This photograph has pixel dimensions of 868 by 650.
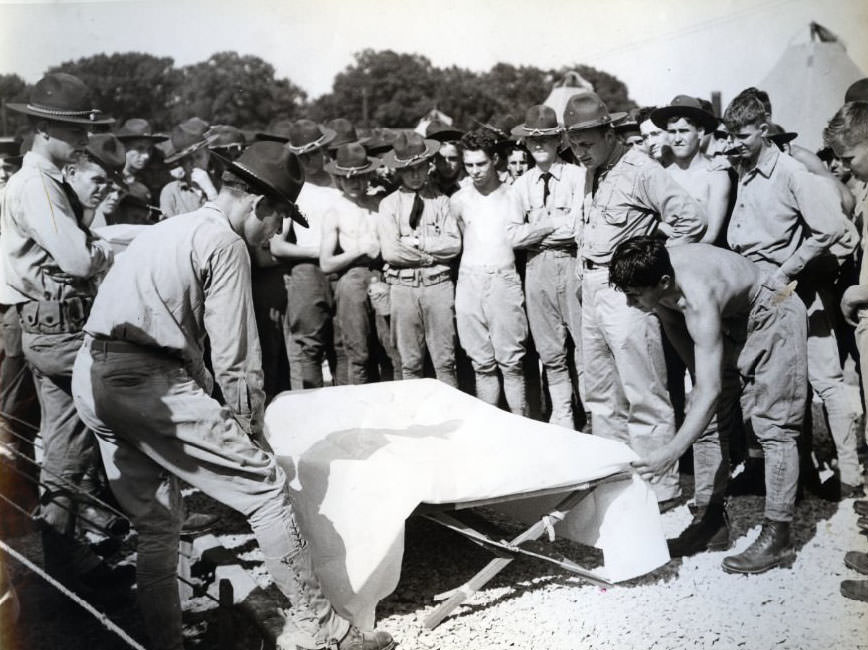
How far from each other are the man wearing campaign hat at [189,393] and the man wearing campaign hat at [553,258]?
2334 mm

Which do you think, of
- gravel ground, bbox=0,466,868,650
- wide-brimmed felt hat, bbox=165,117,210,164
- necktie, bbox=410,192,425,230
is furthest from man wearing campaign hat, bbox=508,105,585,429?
wide-brimmed felt hat, bbox=165,117,210,164

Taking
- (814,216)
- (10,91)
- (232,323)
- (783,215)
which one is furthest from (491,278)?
(10,91)

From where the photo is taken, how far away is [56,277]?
348cm

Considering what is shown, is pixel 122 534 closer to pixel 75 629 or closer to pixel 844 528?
pixel 75 629

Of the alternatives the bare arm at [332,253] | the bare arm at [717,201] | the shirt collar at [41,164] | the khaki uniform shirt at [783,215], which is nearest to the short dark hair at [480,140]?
the bare arm at [332,253]

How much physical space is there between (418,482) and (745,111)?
8.63ft

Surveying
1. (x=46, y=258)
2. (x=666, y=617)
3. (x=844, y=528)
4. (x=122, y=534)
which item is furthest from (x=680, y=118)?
(x=122, y=534)

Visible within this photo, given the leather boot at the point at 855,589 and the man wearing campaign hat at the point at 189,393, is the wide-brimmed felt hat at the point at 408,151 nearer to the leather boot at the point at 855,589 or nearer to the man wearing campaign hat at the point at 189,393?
the man wearing campaign hat at the point at 189,393

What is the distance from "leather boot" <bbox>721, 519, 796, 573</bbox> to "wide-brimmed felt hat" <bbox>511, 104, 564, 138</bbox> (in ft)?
9.08

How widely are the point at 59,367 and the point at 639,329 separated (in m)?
2.89

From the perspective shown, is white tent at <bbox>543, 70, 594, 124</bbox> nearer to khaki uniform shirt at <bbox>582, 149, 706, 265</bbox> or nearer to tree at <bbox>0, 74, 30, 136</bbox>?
tree at <bbox>0, 74, 30, 136</bbox>

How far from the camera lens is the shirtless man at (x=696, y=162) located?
4.35 m

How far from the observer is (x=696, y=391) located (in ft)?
10.2

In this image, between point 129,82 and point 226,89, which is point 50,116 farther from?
point 226,89
